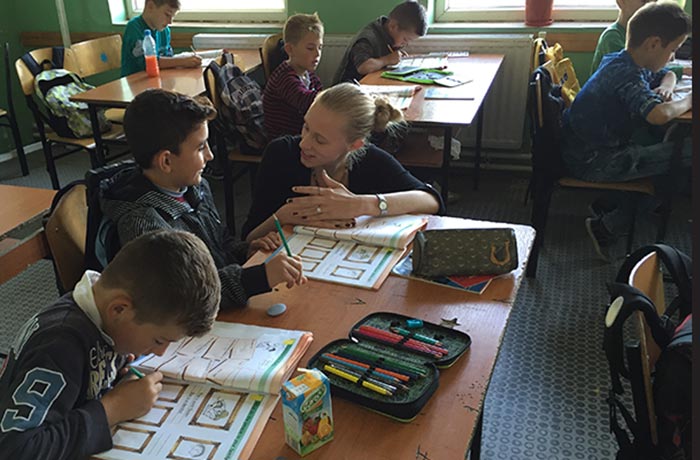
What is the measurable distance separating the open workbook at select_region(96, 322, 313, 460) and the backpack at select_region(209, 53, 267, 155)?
1953 mm

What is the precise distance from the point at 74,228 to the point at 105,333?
0.65 metres

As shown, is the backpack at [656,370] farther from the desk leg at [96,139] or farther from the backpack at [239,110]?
the desk leg at [96,139]

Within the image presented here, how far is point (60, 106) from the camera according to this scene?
3465 millimetres

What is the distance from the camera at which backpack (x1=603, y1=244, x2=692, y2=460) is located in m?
1.05

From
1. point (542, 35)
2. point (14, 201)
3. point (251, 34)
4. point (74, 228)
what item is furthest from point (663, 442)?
point (251, 34)

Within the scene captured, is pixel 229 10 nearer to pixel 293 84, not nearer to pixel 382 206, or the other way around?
pixel 293 84

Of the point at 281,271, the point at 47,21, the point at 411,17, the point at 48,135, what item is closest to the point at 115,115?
the point at 48,135

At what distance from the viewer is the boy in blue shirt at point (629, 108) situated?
248 centimetres

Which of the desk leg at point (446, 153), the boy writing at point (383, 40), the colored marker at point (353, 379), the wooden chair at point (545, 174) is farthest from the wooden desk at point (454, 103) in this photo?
the colored marker at point (353, 379)

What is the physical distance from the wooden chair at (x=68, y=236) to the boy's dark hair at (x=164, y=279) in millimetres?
612

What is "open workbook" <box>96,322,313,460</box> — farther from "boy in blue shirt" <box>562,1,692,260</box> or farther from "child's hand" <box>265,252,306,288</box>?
"boy in blue shirt" <box>562,1,692,260</box>

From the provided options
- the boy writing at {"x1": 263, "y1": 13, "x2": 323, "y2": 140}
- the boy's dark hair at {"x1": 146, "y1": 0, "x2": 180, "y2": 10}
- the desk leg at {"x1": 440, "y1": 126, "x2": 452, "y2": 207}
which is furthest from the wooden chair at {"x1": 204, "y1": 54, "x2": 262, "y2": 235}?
the desk leg at {"x1": 440, "y1": 126, "x2": 452, "y2": 207}

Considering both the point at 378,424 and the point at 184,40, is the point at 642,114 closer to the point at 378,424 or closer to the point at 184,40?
the point at 378,424

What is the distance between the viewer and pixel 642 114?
2490 mm
